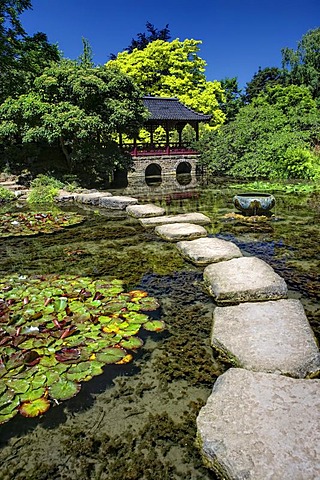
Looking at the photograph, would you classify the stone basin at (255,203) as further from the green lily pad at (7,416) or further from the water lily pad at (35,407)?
the green lily pad at (7,416)

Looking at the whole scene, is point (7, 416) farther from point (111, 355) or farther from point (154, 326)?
point (154, 326)

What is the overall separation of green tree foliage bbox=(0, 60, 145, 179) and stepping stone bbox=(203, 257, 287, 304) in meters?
11.4

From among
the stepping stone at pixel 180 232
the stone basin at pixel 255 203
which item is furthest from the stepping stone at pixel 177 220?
the stone basin at pixel 255 203

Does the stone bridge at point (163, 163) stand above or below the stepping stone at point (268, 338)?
above

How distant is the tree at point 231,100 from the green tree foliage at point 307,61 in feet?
18.6

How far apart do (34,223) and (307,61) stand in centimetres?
3605

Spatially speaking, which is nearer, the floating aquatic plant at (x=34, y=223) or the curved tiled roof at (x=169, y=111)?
the floating aquatic plant at (x=34, y=223)

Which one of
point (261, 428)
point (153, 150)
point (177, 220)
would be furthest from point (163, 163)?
point (261, 428)

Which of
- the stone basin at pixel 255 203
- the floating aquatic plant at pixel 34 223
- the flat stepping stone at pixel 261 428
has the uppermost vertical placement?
the stone basin at pixel 255 203

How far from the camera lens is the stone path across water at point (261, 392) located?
1.64 meters

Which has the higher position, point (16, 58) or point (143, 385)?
point (16, 58)

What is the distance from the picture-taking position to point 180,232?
615cm

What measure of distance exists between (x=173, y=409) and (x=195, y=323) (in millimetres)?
1090

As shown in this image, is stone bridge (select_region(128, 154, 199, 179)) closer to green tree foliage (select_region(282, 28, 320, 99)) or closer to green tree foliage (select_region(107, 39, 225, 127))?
green tree foliage (select_region(107, 39, 225, 127))
